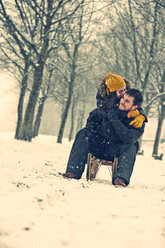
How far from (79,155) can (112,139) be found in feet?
1.61

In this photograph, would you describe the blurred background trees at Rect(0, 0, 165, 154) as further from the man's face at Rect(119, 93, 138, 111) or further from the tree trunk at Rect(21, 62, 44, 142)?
the man's face at Rect(119, 93, 138, 111)

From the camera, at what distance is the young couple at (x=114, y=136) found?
137 inches

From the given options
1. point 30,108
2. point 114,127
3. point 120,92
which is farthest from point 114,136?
point 30,108

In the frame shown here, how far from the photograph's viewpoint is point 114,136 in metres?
3.61

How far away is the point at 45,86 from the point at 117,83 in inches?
648

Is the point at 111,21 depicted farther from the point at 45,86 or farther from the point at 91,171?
the point at 91,171

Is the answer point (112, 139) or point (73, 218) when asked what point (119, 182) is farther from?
point (73, 218)

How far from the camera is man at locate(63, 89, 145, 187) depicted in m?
3.48

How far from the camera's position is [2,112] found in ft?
143

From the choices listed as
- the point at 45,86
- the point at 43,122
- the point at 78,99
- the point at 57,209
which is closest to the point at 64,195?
the point at 57,209

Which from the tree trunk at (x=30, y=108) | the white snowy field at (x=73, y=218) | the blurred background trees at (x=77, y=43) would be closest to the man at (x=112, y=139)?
the white snowy field at (x=73, y=218)

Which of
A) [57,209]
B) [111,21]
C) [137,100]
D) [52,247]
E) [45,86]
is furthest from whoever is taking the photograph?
[45,86]

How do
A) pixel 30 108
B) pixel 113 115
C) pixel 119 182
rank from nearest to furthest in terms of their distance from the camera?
pixel 119 182 → pixel 113 115 → pixel 30 108

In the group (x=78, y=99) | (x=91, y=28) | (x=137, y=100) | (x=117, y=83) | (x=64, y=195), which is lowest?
(x=64, y=195)
